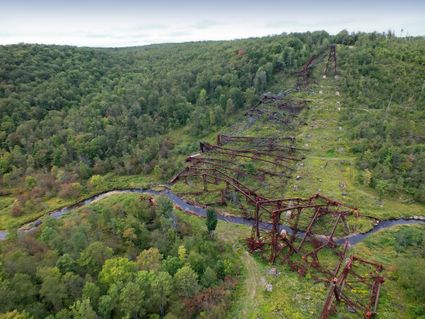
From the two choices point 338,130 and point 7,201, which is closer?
point 7,201

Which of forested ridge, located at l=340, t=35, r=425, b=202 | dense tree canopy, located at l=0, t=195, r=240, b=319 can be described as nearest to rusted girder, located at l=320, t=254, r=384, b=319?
dense tree canopy, located at l=0, t=195, r=240, b=319

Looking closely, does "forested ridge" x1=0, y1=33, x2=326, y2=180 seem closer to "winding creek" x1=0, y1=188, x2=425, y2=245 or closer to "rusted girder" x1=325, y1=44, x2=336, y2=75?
"winding creek" x1=0, y1=188, x2=425, y2=245

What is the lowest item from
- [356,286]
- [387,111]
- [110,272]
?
[356,286]

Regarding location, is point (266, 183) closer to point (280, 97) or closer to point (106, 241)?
point (106, 241)

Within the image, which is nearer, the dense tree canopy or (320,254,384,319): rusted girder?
the dense tree canopy

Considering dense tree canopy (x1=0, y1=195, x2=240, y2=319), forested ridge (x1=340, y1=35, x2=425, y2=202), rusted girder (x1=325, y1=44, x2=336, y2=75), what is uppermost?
rusted girder (x1=325, y1=44, x2=336, y2=75)

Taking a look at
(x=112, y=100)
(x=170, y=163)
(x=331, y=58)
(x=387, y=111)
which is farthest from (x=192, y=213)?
(x=331, y=58)

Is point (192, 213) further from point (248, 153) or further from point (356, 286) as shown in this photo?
point (356, 286)

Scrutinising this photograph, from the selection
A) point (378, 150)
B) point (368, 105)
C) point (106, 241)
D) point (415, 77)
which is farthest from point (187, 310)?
point (415, 77)
